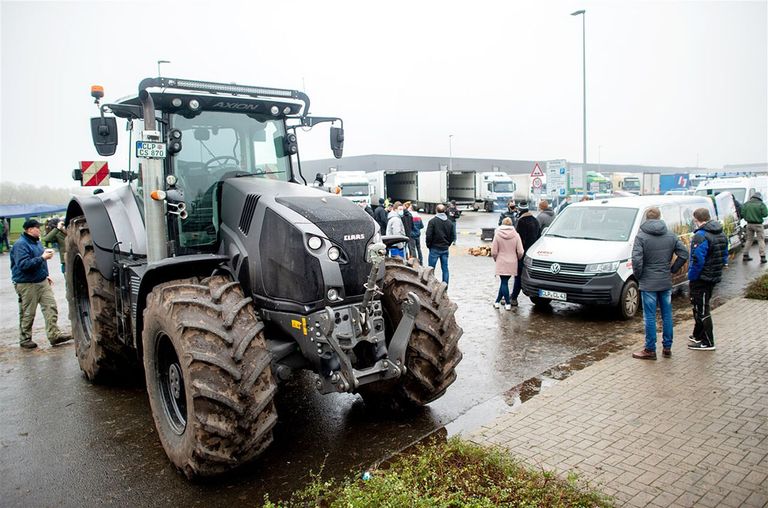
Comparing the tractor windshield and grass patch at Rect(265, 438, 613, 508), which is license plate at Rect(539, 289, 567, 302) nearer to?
grass patch at Rect(265, 438, 613, 508)

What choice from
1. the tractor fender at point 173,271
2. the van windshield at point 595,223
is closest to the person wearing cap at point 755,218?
the van windshield at point 595,223

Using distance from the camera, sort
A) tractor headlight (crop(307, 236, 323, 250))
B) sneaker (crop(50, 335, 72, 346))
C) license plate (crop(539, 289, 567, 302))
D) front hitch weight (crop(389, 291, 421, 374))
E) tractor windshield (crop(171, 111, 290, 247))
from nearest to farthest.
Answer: tractor headlight (crop(307, 236, 323, 250))
front hitch weight (crop(389, 291, 421, 374))
tractor windshield (crop(171, 111, 290, 247))
sneaker (crop(50, 335, 72, 346))
license plate (crop(539, 289, 567, 302))


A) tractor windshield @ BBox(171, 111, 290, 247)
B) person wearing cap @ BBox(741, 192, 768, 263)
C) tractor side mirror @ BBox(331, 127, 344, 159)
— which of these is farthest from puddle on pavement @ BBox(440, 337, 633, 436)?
person wearing cap @ BBox(741, 192, 768, 263)

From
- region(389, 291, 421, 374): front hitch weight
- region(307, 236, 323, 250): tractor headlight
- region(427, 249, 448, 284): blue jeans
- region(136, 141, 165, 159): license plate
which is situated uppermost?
region(136, 141, 165, 159): license plate

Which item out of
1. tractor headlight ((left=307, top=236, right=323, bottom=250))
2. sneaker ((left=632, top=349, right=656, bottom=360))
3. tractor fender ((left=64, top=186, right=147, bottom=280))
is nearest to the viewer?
tractor headlight ((left=307, top=236, right=323, bottom=250))

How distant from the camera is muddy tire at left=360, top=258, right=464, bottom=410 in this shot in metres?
5.21

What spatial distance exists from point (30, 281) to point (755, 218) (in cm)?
1808

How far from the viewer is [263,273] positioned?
4863 mm

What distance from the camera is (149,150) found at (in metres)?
5.18

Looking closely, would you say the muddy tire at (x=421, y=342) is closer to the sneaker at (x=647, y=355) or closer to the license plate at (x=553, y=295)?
the sneaker at (x=647, y=355)

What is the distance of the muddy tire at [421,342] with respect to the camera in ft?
17.1

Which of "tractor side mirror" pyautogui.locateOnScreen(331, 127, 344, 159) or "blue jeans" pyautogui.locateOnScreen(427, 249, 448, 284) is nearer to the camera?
"tractor side mirror" pyautogui.locateOnScreen(331, 127, 344, 159)

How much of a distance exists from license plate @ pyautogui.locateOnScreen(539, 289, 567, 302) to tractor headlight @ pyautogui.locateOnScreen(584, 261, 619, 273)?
0.62 metres

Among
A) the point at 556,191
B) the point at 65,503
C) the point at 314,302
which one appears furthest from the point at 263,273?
the point at 556,191
